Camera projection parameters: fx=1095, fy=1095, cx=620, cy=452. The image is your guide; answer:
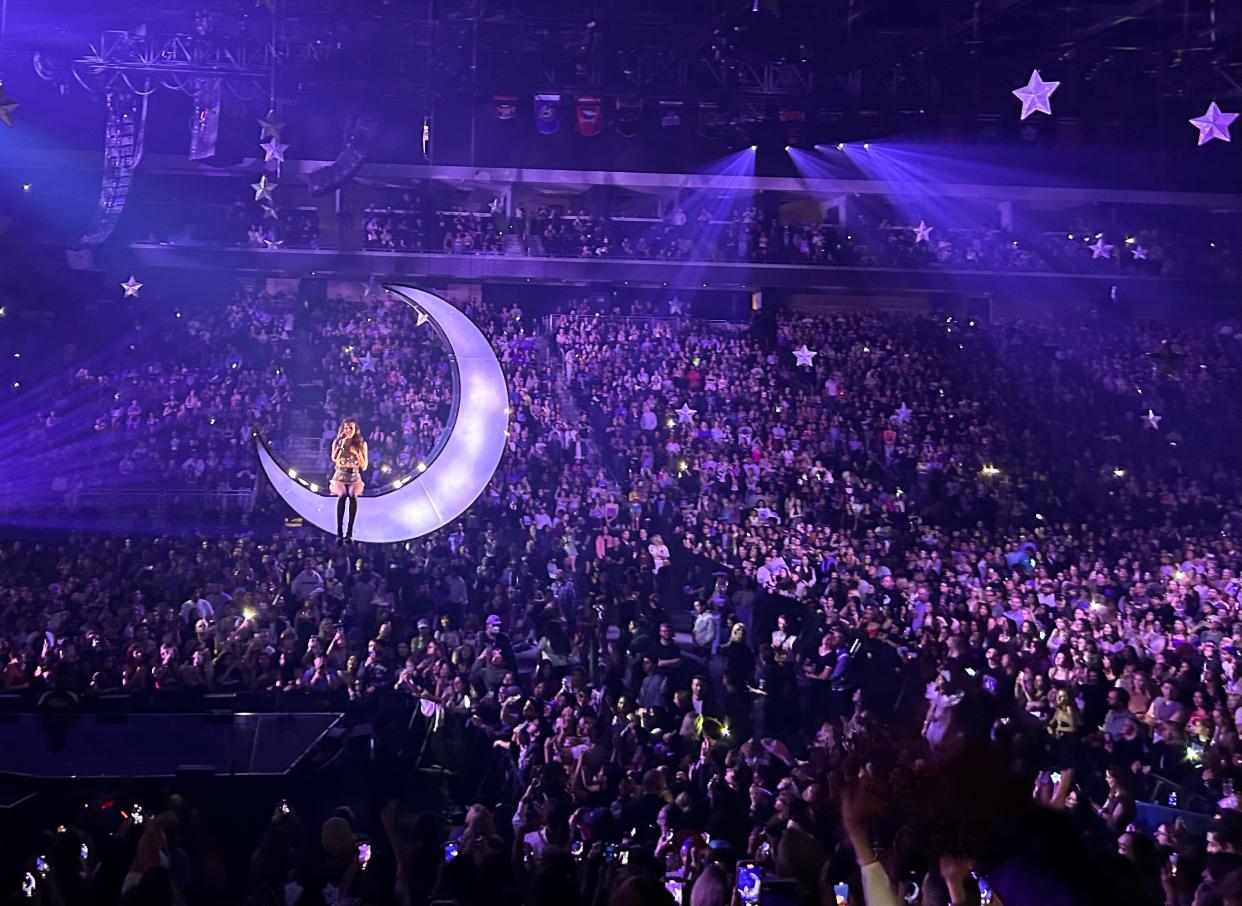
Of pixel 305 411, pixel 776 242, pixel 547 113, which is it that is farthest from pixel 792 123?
pixel 305 411

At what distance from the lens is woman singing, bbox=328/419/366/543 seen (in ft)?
29.2

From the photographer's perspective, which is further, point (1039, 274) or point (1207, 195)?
point (1207, 195)

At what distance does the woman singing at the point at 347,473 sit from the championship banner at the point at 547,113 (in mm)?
16356

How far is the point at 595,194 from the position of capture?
28547 mm

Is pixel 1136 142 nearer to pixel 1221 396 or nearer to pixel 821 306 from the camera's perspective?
pixel 1221 396

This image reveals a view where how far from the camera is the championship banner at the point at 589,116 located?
23.3 metres

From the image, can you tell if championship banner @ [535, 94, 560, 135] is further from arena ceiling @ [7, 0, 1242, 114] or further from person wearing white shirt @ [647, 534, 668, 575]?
person wearing white shirt @ [647, 534, 668, 575]

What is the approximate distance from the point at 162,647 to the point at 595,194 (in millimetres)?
20610

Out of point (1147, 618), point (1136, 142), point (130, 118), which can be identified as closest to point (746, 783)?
point (1147, 618)

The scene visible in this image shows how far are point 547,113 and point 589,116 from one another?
3.22 feet

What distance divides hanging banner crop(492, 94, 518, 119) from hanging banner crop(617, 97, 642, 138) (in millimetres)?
2270

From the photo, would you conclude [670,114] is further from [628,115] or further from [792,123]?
[792,123]

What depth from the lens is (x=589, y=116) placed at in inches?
926

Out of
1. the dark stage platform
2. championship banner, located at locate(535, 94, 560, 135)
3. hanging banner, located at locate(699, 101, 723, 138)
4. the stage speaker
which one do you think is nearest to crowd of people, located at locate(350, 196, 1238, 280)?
championship banner, located at locate(535, 94, 560, 135)
